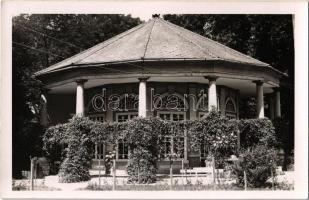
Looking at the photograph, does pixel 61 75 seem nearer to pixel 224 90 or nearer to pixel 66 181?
pixel 66 181

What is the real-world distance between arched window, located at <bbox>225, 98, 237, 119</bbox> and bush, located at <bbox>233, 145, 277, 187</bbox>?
31.2 feet

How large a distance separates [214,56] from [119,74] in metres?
4.50

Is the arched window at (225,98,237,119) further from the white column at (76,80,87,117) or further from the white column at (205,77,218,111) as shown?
the white column at (76,80,87,117)

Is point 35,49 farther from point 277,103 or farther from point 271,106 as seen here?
point 271,106

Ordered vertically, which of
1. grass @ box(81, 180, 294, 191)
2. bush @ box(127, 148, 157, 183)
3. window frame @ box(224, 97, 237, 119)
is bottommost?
grass @ box(81, 180, 294, 191)

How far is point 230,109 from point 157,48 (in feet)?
20.2

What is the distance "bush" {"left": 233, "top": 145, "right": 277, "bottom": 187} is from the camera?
56.5 feet

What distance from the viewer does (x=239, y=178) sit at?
57.3 ft

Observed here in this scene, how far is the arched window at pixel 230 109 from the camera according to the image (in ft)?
88.8

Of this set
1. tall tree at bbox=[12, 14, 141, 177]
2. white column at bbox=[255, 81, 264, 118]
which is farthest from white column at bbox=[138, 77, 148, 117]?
white column at bbox=[255, 81, 264, 118]

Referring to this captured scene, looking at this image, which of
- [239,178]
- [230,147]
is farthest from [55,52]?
[239,178]

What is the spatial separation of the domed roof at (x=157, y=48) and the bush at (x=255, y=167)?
22.2 feet

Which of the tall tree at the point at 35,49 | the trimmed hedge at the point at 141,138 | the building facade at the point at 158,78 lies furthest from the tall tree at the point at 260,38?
the tall tree at the point at 35,49

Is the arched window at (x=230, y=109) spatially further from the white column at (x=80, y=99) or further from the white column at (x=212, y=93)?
the white column at (x=80, y=99)
